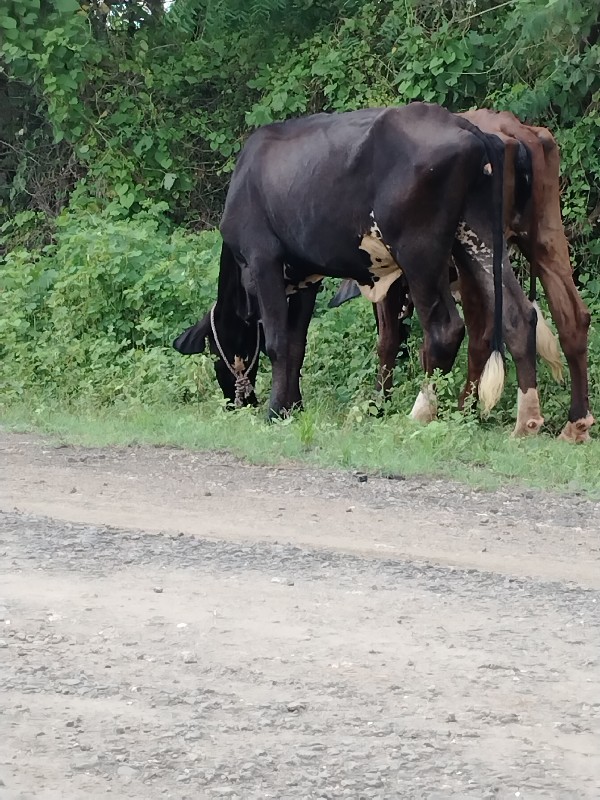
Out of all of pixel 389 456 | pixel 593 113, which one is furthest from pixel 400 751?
pixel 593 113

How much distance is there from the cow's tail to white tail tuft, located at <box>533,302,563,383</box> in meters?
0.48

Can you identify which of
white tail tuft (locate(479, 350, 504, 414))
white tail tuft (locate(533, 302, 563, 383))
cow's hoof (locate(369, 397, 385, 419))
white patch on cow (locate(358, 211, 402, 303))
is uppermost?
white patch on cow (locate(358, 211, 402, 303))

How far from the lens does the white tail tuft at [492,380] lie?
895cm

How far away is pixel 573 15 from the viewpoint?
412 inches

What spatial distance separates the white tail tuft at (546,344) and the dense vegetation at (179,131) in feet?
1.35

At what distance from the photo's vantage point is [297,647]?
14.0ft

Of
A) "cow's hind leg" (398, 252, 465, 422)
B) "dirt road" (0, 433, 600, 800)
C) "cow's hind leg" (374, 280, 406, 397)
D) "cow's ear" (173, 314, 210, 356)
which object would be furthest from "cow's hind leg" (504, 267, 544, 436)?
"cow's ear" (173, 314, 210, 356)

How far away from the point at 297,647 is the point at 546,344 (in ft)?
19.0

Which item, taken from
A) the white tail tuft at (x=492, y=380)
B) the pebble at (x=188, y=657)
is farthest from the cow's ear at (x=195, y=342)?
the pebble at (x=188, y=657)

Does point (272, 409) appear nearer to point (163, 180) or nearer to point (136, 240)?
point (136, 240)

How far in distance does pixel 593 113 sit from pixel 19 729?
976cm

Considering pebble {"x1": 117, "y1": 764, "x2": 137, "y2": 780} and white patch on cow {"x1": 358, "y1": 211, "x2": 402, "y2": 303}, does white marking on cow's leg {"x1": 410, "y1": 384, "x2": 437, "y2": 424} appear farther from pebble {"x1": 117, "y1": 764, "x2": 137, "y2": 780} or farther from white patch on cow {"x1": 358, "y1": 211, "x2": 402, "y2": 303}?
pebble {"x1": 117, "y1": 764, "x2": 137, "y2": 780}

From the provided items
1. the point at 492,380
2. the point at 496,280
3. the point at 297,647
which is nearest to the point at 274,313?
the point at 496,280

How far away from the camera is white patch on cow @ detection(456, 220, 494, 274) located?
30.6ft
